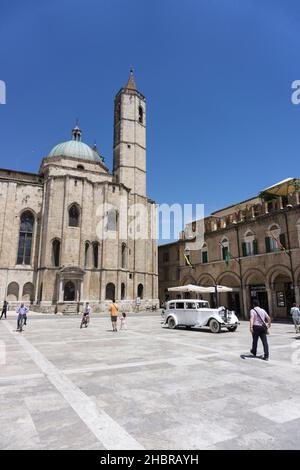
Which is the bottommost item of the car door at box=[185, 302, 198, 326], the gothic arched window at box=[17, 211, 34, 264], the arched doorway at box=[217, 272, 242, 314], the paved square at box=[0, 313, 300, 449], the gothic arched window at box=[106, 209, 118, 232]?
the paved square at box=[0, 313, 300, 449]

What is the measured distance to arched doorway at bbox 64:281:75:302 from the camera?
115 feet

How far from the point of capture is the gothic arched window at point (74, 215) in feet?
124

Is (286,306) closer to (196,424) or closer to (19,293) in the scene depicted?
(196,424)

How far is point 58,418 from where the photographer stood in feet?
14.0

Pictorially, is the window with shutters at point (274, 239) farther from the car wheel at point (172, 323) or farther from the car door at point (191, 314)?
the car wheel at point (172, 323)

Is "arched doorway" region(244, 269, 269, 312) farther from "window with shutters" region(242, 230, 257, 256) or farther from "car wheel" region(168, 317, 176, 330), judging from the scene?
"car wheel" region(168, 317, 176, 330)

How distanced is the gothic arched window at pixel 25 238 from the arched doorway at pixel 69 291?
6187mm

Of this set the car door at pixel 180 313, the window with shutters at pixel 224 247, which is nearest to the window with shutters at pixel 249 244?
the window with shutters at pixel 224 247

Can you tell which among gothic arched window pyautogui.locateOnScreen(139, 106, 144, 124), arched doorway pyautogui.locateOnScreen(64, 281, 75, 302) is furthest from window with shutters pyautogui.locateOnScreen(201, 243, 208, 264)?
gothic arched window pyautogui.locateOnScreen(139, 106, 144, 124)

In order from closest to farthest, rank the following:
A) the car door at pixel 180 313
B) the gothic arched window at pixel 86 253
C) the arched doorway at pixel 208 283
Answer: the car door at pixel 180 313 → the arched doorway at pixel 208 283 → the gothic arched window at pixel 86 253

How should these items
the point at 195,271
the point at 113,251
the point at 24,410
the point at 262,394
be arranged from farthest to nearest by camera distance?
the point at 113,251
the point at 195,271
the point at 262,394
the point at 24,410

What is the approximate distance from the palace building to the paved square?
16.8 m
